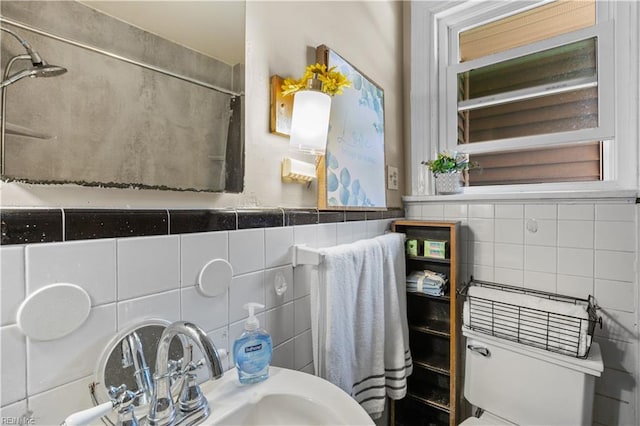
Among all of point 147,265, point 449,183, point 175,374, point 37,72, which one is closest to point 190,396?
point 175,374

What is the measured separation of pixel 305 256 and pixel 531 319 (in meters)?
0.90

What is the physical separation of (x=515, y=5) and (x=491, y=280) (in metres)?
1.30

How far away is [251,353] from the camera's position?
0.70m

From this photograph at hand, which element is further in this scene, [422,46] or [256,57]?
[422,46]

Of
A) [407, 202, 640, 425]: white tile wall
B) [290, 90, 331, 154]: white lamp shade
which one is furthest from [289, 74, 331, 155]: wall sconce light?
[407, 202, 640, 425]: white tile wall

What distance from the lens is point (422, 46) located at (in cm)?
161

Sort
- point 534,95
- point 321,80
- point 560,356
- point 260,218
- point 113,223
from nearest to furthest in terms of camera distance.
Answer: point 113,223 < point 260,218 < point 321,80 < point 560,356 < point 534,95

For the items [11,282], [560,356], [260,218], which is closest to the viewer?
[11,282]

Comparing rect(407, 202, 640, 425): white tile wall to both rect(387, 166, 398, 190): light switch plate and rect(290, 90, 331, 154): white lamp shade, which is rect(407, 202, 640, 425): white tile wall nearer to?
rect(387, 166, 398, 190): light switch plate

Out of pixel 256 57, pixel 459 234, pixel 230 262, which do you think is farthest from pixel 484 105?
pixel 230 262

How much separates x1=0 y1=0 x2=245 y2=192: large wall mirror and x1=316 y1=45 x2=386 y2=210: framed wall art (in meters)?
0.37

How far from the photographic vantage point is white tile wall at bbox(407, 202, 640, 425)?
1113 mm

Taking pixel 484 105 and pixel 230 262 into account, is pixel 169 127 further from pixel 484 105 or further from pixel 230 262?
pixel 484 105

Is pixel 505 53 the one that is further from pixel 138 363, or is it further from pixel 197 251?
pixel 138 363
